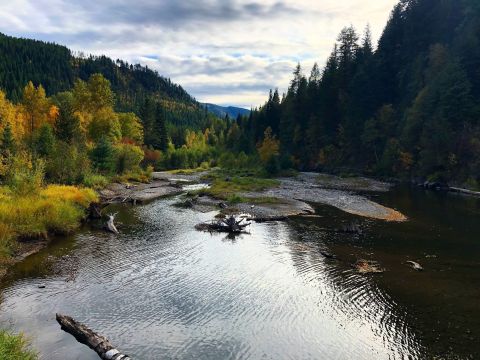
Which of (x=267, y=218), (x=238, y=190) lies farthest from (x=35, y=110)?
(x=267, y=218)

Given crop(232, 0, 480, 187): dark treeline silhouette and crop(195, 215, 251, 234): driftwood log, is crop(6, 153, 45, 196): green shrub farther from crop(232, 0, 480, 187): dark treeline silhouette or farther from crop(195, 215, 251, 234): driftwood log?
crop(232, 0, 480, 187): dark treeline silhouette

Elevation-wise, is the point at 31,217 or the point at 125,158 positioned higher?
the point at 125,158

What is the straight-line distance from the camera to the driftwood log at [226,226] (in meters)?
41.1

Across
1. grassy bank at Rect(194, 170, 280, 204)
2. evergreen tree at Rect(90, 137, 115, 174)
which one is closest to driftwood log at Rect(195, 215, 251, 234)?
grassy bank at Rect(194, 170, 280, 204)

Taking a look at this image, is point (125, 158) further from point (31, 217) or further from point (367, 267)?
point (367, 267)

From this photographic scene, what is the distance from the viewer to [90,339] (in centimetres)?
1764

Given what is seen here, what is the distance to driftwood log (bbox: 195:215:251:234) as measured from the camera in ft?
135

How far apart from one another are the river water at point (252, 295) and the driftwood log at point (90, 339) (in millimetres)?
361

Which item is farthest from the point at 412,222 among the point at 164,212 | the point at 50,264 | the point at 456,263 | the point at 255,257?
the point at 50,264

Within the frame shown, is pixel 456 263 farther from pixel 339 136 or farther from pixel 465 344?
pixel 339 136

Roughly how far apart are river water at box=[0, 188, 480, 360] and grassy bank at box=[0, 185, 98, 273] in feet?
5.19

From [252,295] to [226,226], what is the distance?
16845mm

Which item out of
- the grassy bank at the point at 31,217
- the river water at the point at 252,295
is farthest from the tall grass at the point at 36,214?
the river water at the point at 252,295

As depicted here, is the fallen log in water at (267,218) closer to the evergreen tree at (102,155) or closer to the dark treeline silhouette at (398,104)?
the evergreen tree at (102,155)
